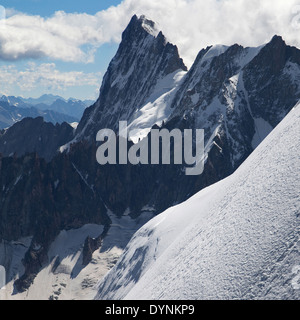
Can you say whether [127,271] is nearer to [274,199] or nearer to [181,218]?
[181,218]

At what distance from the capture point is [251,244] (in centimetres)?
2905

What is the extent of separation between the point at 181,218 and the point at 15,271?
460ft

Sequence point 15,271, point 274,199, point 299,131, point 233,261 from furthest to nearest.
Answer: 1. point 15,271
2. point 299,131
3. point 274,199
4. point 233,261

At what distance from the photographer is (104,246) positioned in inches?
7859

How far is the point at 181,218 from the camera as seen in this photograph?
65812 mm

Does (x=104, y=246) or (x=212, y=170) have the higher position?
(x=212, y=170)

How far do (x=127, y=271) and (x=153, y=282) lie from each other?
30.7 meters

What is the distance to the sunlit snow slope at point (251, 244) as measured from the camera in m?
26.0

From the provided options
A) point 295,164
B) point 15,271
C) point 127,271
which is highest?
point 295,164

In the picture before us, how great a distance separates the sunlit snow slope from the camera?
26.0 m
